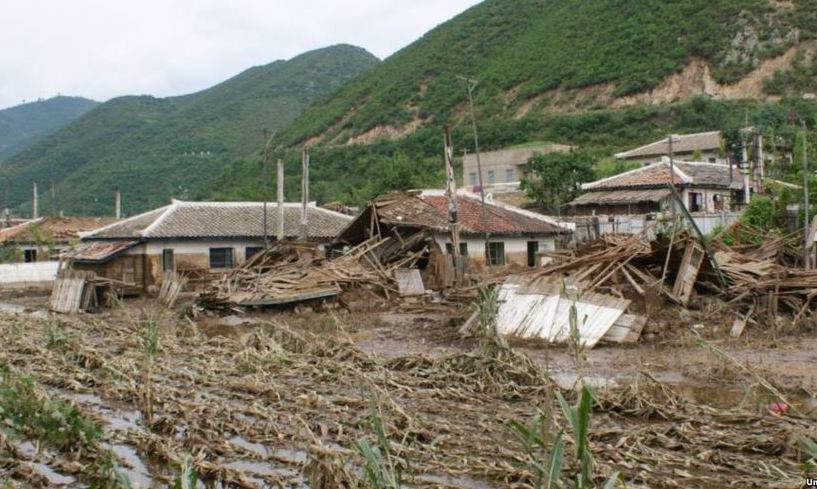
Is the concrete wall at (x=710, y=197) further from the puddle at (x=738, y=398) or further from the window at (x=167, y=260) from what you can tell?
the puddle at (x=738, y=398)

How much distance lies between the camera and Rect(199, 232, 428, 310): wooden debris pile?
2223 cm

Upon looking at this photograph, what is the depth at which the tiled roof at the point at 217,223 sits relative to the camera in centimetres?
3040

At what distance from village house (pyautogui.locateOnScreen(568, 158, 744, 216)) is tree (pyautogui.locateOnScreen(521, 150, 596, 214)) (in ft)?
11.9

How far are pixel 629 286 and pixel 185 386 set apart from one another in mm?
9522

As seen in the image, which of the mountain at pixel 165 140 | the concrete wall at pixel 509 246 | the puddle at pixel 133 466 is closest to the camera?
the puddle at pixel 133 466

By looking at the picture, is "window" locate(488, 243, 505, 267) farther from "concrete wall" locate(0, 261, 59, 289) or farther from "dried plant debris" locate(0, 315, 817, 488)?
"concrete wall" locate(0, 261, 59, 289)

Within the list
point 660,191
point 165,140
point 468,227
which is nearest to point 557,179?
point 660,191

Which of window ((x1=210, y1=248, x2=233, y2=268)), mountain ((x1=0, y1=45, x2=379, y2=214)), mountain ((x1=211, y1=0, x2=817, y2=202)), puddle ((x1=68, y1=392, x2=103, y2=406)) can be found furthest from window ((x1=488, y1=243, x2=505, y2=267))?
mountain ((x1=0, y1=45, x2=379, y2=214))

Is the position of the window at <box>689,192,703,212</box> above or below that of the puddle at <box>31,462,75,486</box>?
above

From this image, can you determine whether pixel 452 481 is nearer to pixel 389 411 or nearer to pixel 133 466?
pixel 389 411

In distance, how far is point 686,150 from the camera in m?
47.2

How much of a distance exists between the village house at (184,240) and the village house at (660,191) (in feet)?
35.0

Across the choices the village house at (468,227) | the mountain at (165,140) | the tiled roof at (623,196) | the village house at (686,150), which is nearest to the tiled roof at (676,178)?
the tiled roof at (623,196)

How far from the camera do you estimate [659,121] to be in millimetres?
58719
